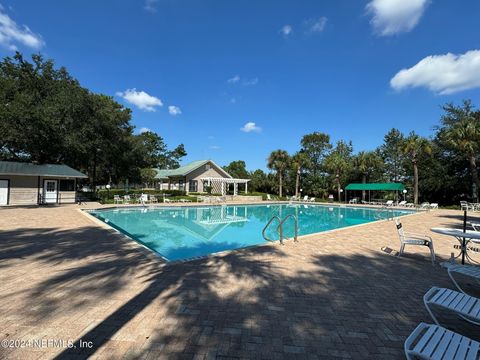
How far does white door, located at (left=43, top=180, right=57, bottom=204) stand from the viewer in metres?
21.3

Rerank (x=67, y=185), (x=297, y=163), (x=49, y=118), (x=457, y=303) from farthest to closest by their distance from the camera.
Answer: (x=297, y=163), (x=67, y=185), (x=49, y=118), (x=457, y=303)

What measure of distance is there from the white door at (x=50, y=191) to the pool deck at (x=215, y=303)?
17203 mm

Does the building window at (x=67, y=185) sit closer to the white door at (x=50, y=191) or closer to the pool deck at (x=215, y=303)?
the white door at (x=50, y=191)

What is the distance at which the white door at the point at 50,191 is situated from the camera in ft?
70.0

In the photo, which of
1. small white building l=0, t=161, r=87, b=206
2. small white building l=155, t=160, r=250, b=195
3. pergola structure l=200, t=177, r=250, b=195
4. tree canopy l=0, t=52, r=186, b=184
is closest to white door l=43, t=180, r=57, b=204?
small white building l=0, t=161, r=87, b=206

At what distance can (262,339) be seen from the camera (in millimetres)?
2936

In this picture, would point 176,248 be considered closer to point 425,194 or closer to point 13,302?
point 13,302

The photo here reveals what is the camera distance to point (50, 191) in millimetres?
21625

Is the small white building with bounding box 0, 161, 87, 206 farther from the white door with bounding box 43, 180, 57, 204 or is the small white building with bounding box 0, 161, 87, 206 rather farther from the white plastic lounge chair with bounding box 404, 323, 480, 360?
the white plastic lounge chair with bounding box 404, 323, 480, 360

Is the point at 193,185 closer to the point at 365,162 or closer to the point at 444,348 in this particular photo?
the point at 365,162

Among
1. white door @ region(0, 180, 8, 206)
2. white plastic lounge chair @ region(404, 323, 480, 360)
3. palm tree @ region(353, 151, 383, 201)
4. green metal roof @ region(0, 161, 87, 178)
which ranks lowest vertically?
white plastic lounge chair @ region(404, 323, 480, 360)

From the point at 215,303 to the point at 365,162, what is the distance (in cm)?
3479

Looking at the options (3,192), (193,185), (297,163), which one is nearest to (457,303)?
(3,192)

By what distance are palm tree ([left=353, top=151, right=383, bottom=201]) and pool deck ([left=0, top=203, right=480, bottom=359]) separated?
29.5 metres
